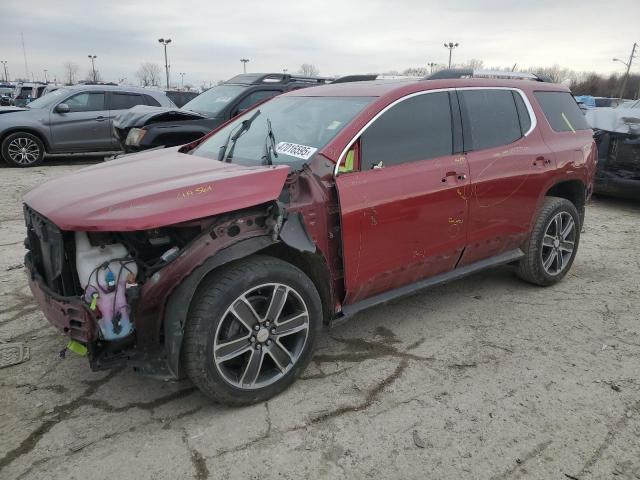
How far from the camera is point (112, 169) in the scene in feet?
10.8

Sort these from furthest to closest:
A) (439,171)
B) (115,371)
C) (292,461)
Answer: (439,171)
(115,371)
(292,461)

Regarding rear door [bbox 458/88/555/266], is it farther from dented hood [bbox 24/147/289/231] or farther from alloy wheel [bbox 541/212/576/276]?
dented hood [bbox 24/147/289/231]

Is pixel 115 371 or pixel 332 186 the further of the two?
pixel 115 371

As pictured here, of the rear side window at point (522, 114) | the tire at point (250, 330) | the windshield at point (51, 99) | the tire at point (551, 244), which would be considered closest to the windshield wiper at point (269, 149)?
the tire at point (250, 330)

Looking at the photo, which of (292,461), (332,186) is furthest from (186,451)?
(332,186)

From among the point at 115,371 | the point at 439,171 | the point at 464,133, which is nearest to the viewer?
the point at 115,371

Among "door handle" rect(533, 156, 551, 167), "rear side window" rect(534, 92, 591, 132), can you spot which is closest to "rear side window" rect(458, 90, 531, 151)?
"door handle" rect(533, 156, 551, 167)

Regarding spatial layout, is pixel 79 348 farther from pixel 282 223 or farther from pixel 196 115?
pixel 196 115

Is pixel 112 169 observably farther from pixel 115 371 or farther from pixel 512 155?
pixel 512 155

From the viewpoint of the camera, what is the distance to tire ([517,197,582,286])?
4.41m

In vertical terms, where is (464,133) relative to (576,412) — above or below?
above

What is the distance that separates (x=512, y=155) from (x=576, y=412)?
2032 millimetres

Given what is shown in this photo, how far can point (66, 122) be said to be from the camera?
36.4 feet

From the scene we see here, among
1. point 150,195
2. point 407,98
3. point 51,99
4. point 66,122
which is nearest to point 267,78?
point 66,122
